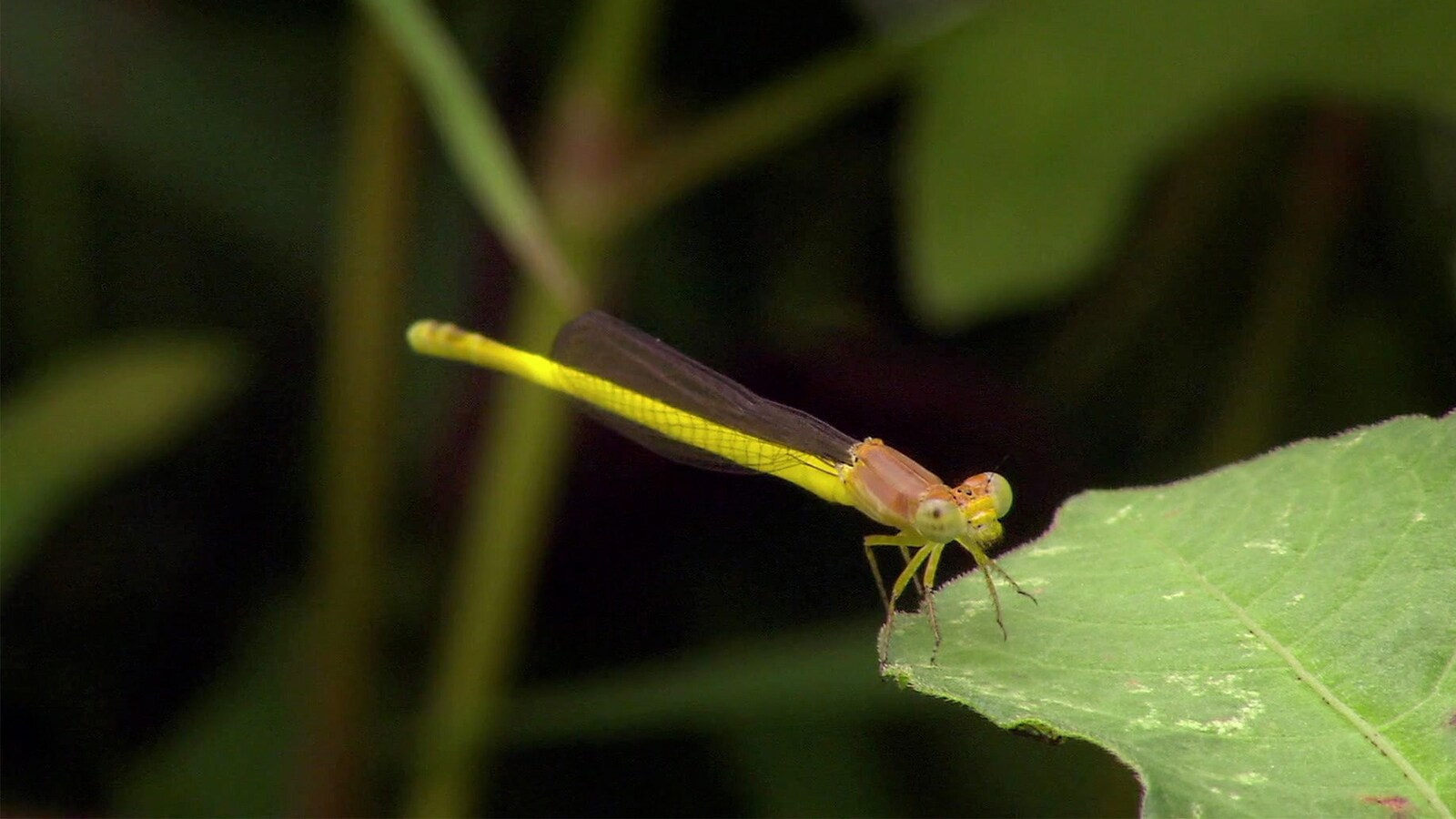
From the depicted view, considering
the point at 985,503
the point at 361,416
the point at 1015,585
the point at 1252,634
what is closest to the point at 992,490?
the point at 985,503

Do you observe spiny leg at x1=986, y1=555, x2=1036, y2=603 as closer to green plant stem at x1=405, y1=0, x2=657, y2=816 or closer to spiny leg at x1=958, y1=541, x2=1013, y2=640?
spiny leg at x1=958, y1=541, x2=1013, y2=640

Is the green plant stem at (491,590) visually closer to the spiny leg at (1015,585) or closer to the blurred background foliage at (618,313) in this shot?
the blurred background foliage at (618,313)

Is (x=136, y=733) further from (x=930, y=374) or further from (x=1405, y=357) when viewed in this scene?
(x=1405, y=357)

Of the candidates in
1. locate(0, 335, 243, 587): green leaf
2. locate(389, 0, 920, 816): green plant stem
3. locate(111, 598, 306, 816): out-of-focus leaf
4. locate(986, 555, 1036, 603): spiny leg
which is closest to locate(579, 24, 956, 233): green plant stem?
locate(389, 0, 920, 816): green plant stem

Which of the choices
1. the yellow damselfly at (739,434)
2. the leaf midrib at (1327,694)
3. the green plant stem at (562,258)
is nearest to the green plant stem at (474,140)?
the yellow damselfly at (739,434)

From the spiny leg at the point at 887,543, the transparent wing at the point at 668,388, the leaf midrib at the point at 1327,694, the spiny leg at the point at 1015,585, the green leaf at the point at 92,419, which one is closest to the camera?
the leaf midrib at the point at 1327,694
